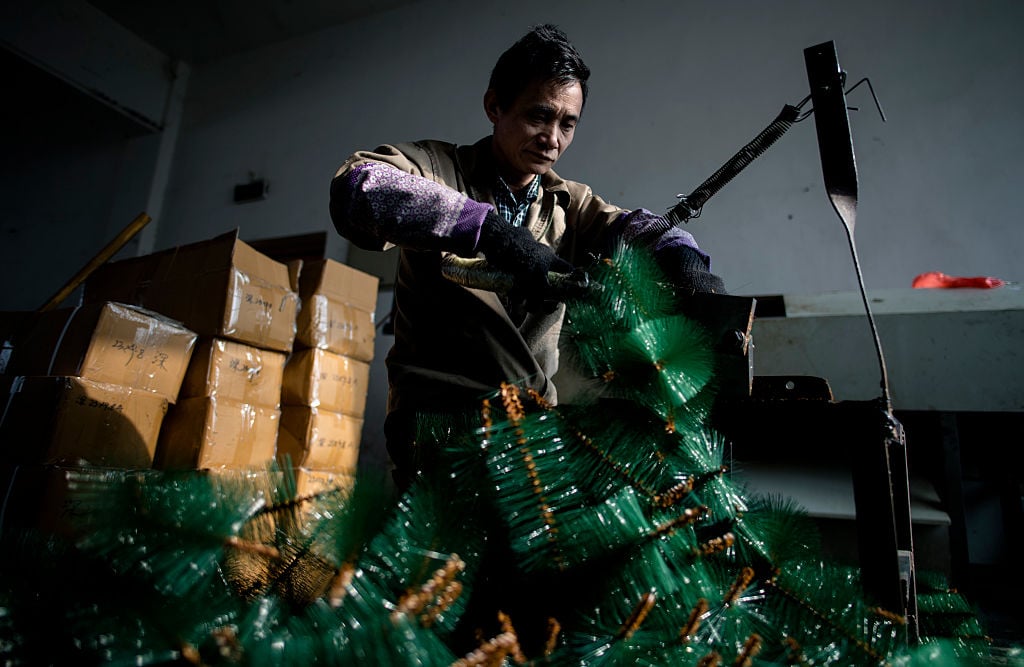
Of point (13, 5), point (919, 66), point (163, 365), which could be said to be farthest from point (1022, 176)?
point (13, 5)

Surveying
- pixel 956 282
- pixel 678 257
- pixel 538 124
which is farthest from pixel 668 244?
pixel 956 282

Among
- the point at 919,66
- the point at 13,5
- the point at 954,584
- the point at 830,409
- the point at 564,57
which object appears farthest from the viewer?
the point at 13,5

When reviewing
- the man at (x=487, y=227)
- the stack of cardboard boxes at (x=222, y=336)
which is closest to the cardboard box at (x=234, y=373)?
the stack of cardboard boxes at (x=222, y=336)

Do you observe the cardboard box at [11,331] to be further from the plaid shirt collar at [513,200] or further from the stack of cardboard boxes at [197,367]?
the plaid shirt collar at [513,200]

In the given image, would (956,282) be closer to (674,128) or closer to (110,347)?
(674,128)

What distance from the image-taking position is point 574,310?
512 millimetres

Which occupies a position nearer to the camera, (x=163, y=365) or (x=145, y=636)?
(x=145, y=636)

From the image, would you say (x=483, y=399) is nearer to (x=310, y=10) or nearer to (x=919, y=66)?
(x=919, y=66)

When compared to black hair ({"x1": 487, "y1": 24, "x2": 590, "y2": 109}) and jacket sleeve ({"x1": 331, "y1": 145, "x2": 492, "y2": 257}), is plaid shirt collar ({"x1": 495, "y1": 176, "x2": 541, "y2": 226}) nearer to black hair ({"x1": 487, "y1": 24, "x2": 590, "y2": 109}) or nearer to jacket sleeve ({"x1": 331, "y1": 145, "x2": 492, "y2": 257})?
black hair ({"x1": 487, "y1": 24, "x2": 590, "y2": 109})

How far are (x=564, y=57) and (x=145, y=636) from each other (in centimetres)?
103

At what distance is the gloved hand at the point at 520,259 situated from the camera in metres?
0.72


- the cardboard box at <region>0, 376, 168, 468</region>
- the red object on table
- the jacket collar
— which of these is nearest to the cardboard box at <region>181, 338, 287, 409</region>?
the cardboard box at <region>0, 376, 168, 468</region>

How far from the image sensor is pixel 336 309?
2.33 meters

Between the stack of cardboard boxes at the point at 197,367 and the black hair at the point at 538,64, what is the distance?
3.11 ft
